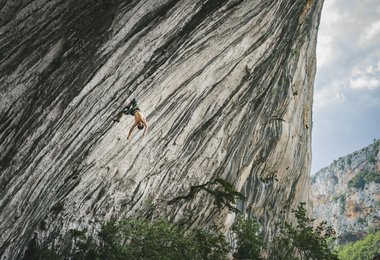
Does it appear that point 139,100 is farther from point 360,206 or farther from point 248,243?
point 360,206

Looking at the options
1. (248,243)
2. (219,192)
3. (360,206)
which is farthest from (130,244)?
(360,206)

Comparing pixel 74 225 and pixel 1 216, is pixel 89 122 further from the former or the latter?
pixel 74 225

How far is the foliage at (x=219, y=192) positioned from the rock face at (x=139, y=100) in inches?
25.6

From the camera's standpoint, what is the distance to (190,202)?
89.6 feet

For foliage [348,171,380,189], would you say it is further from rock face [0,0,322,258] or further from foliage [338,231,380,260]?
rock face [0,0,322,258]

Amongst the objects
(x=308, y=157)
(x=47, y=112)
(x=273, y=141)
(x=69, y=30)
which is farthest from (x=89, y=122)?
(x=308, y=157)

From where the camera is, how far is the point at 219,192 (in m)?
27.7

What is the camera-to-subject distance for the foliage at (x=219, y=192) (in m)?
26.5

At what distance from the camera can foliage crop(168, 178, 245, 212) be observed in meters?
26.5

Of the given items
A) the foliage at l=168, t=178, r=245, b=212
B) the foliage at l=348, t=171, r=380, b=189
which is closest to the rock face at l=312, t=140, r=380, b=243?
the foliage at l=348, t=171, r=380, b=189

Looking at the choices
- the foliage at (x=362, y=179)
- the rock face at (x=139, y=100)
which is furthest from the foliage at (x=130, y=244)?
the foliage at (x=362, y=179)

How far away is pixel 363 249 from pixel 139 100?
14450 cm

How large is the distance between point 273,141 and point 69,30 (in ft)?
94.1

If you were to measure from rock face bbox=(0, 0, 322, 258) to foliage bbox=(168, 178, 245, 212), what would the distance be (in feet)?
2.13
